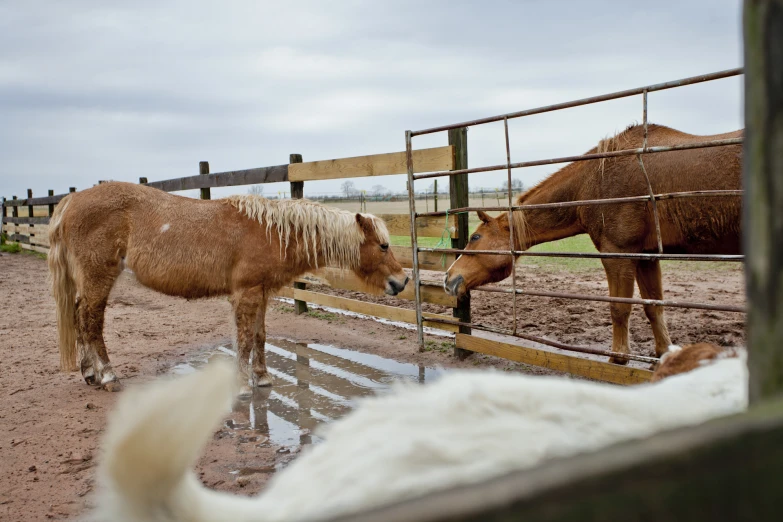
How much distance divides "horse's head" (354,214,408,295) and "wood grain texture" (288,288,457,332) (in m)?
0.70

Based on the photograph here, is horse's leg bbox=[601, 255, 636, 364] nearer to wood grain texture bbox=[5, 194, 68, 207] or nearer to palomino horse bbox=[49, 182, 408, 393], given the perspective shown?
palomino horse bbox=[49, 182, 408, 393]

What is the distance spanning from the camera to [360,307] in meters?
6.52

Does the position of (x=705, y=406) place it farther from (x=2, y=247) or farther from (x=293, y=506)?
(x=2, y=247)

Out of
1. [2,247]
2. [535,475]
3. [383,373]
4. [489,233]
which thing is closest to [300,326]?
[383,373]

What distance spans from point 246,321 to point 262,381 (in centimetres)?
56

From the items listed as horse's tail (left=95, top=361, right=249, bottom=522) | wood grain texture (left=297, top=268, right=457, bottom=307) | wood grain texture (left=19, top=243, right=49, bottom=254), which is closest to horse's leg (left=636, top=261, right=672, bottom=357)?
wood grain texture (left=297, top=268, right=457, bottom=307)

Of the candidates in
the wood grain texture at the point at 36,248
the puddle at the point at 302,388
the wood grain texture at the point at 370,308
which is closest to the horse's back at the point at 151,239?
the puddle at the point at 302,388

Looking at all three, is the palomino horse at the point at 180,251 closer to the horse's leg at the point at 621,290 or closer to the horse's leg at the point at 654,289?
the horse's leg at the point at 621,290

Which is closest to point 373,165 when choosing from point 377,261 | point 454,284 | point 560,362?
point 377,261

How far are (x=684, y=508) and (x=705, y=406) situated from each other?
2.13 ft

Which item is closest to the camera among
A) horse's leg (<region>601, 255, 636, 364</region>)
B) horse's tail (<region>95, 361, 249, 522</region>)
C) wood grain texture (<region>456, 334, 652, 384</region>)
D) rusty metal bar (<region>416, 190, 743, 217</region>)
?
horse's tail (<region>95, 361, 249, 522</region>)

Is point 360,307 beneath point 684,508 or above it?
beneath

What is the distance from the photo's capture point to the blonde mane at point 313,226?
15.9 ft

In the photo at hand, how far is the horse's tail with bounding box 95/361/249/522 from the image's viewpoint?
2.00 feet
